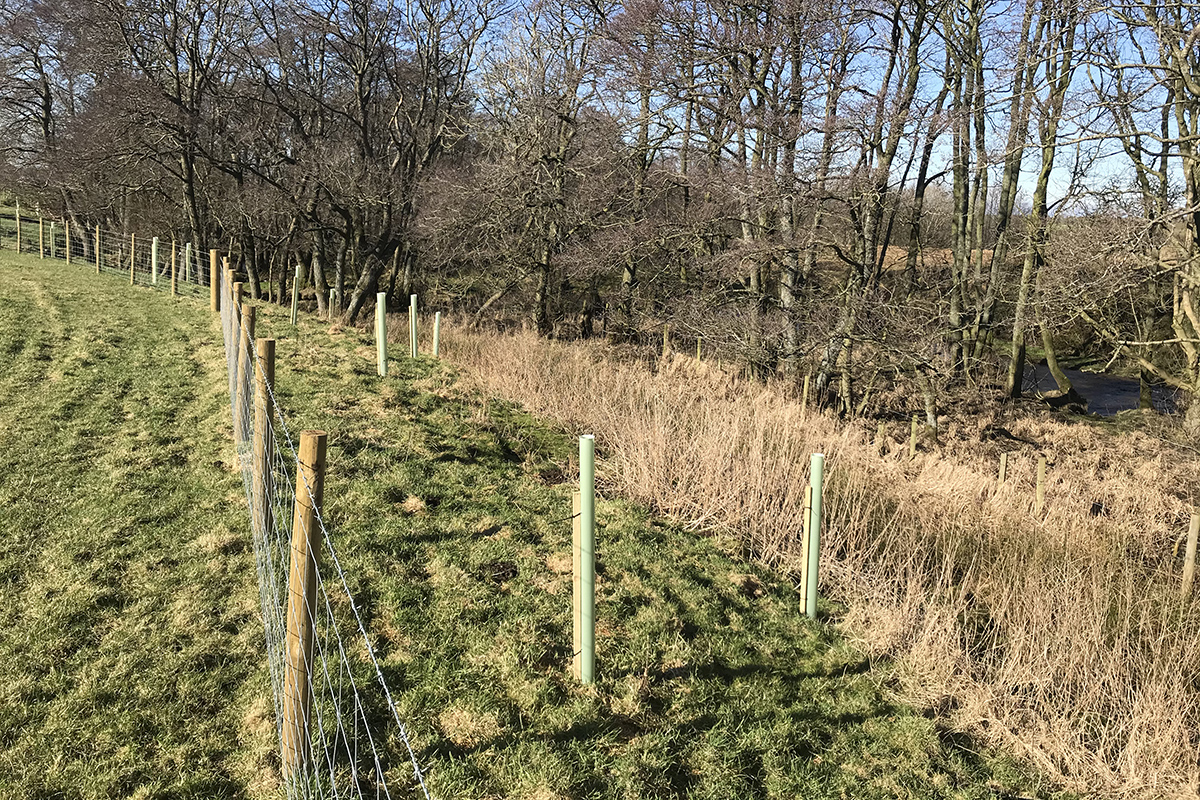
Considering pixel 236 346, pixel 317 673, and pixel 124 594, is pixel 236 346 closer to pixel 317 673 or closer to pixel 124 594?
pixel 124 594

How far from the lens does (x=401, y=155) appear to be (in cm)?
2014

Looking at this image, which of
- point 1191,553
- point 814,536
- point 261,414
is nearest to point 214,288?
point 261,414

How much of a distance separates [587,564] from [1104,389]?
2055 cm

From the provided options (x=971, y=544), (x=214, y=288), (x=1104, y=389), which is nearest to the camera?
(x=971, y=544)

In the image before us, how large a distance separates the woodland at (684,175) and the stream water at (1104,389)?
1.89 ft

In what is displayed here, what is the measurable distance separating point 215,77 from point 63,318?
1020cm

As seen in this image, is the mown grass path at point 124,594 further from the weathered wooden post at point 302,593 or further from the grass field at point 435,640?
the weathered wooden post at point 302,593

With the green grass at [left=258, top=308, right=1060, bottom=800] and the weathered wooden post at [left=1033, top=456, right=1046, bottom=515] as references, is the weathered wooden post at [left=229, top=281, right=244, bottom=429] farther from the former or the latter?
the weathered wooden post at [left=1033, top=456, right=1046, bottom=515]

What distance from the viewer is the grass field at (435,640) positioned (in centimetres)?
348

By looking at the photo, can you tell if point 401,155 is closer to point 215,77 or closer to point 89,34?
point 215,77

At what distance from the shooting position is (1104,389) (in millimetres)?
19797

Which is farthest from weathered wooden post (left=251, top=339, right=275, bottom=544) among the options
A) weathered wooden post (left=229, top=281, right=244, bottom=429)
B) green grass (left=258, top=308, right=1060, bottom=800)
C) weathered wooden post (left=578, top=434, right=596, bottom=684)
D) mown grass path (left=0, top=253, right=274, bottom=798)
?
weathered wooden post (left=229, top=281, right=244, bottom=429)

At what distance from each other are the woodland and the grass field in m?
7.14

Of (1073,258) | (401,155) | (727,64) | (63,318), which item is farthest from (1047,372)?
(63,318)
